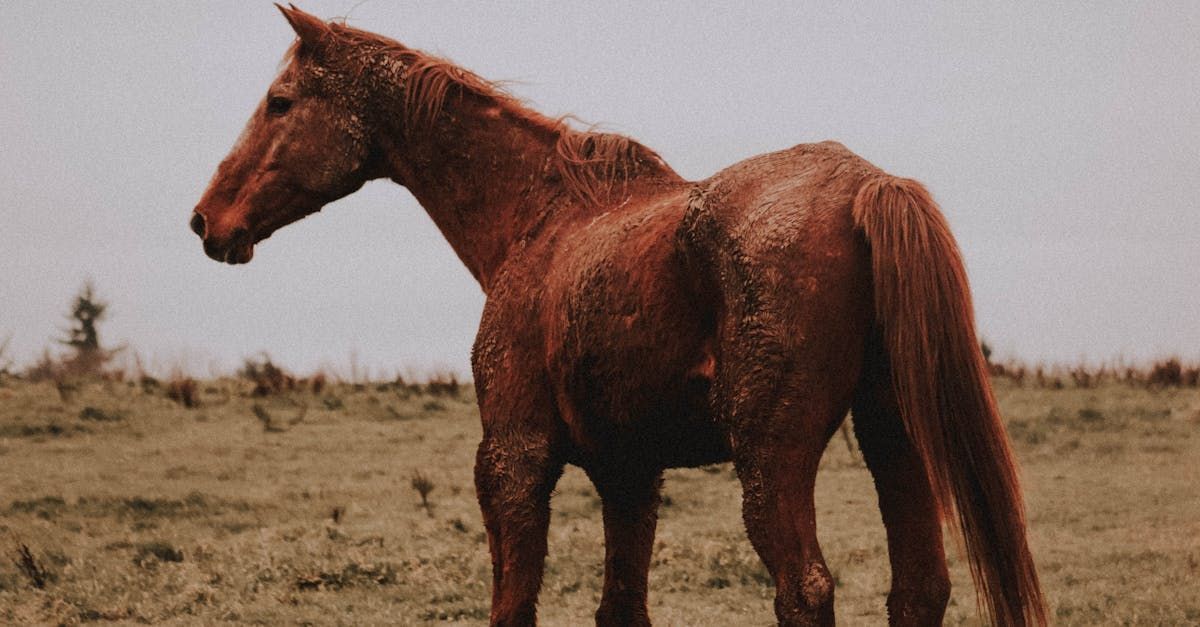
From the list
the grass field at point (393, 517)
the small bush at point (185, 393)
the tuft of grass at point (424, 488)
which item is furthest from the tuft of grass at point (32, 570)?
the small bush at point (185, 393)

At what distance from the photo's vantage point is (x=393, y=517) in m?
12.9

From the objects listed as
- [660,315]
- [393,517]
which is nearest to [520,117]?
[660,315]

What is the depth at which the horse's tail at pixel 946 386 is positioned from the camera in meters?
4.21

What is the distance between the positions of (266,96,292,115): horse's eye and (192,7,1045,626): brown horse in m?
0.01

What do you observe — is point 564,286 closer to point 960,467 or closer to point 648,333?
point 648,333

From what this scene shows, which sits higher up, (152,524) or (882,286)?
(882,286)

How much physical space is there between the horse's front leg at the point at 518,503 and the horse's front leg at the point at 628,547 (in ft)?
1.12

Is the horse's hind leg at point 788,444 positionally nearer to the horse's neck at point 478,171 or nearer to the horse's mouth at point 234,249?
the horse's neck at point 478,171

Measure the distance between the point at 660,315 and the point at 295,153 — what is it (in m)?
2.32

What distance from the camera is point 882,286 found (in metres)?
4.23

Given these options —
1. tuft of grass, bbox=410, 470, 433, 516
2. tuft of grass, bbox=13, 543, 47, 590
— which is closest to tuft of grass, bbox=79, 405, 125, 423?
tuft of grass, bbox=410, 470, 433, 516

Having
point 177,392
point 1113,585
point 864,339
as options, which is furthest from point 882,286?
point 177,392

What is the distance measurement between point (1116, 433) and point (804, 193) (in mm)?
13548

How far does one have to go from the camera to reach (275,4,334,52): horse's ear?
6168 millimetres
